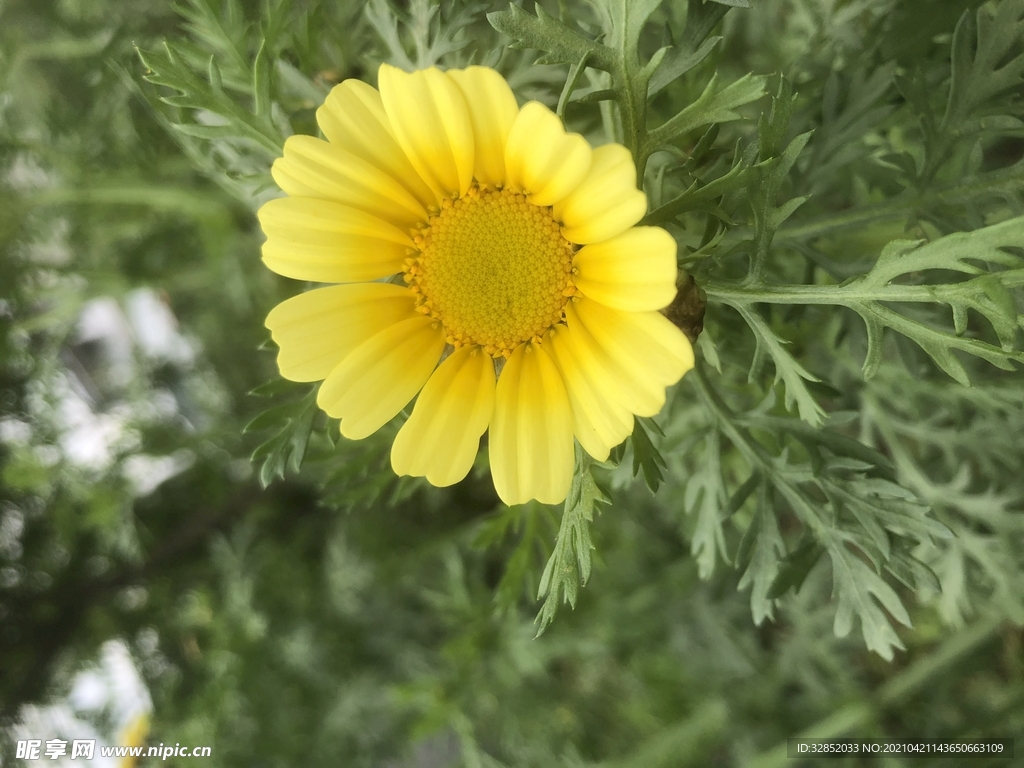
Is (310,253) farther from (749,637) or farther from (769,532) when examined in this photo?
(749,637)

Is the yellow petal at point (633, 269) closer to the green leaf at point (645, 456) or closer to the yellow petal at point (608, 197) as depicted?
the yellow petal at point (608, 197)

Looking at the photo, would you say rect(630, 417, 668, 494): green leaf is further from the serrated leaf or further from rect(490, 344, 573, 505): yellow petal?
the serrated leaf

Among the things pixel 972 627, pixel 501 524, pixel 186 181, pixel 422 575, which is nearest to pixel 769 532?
pixel 501 524

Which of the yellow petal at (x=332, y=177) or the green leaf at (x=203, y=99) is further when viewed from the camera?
the green leaf at (x=203, y=99)

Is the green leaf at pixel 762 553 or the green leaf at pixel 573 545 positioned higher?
the green leaf at pixel 573 545

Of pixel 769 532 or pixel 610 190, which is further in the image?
pixel 769 532

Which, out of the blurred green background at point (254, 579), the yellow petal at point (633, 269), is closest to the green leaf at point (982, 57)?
the yellow petal at point (633, 269)
